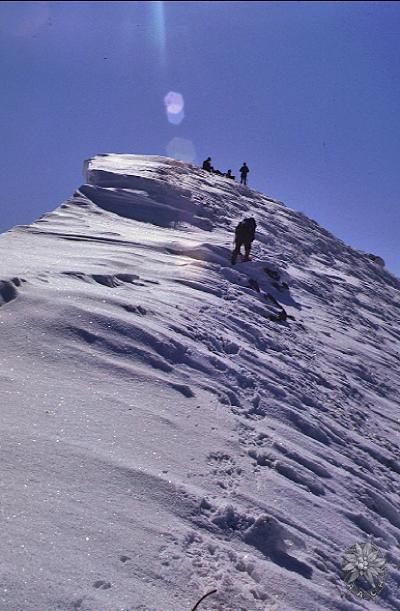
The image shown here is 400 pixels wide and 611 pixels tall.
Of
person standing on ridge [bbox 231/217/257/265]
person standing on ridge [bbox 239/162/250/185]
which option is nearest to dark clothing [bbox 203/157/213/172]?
person standing on ridge [bbox 239/162/250/185]

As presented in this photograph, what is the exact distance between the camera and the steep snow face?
3.60m

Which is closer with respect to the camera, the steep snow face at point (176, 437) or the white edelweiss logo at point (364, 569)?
the steep snow face at point (176, 437)

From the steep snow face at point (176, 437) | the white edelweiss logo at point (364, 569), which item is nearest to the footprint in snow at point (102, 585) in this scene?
the steep snow face at point (176, 437)

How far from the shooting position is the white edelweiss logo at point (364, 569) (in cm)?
461

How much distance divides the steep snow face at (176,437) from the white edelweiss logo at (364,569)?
0.30ft

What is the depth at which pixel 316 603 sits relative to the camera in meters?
4.10

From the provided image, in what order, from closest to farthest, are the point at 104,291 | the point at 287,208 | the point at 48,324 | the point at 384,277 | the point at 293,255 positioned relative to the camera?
the point at 48,324
the point at 104,291
the point at 293,255
the point at 384,277
the point at 287,208

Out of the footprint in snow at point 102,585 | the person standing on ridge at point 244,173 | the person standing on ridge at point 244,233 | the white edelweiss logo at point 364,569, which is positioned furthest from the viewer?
the person standing on ridge at point 244,173

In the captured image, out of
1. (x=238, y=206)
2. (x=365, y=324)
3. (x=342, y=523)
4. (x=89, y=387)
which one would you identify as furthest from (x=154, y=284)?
(x=238, y=206)

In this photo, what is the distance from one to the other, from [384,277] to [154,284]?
15.7m

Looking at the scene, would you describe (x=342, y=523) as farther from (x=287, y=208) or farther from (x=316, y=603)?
(x=287, y=208)

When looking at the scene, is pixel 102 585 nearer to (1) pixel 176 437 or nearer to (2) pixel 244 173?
(1) pixel 176 437

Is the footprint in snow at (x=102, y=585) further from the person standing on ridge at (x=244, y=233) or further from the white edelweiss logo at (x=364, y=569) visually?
the person standing on ridge at (x=244, y=233)

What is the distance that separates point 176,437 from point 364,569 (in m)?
2.21
